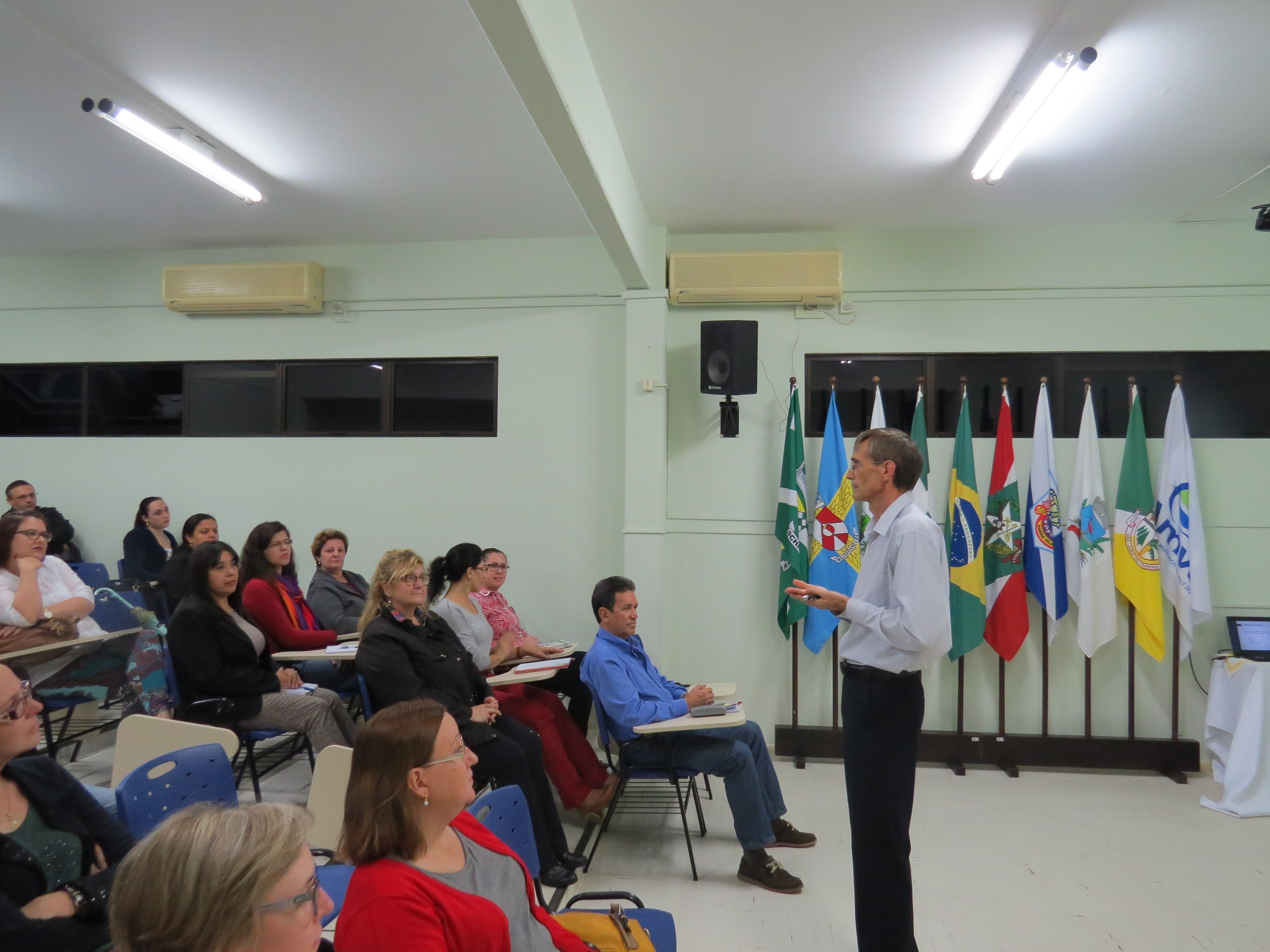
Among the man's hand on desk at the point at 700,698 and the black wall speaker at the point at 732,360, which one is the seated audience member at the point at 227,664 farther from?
the black wall speaker at the point at 732,360

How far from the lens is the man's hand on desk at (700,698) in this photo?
11.9ft

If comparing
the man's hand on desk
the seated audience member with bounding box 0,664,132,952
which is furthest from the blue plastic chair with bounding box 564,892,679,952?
the man's hand on desk

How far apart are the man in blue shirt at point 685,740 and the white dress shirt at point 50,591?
97.7 inches

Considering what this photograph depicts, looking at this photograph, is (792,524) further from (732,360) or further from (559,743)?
(559,743)

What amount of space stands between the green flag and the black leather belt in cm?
253

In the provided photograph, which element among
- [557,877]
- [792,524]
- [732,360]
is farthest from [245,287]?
[557,877]

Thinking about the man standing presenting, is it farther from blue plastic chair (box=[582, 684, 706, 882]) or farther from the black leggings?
the black leggings

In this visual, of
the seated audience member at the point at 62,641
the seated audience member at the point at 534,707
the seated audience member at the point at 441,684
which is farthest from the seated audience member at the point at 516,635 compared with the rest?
the seated audience member at the point at 62,641

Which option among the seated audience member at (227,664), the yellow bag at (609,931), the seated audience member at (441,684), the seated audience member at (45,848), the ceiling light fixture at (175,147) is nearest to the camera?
the seated audience member at (45,848)

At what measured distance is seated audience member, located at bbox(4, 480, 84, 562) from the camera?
17.8ft

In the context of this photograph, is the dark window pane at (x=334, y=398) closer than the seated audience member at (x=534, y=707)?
No

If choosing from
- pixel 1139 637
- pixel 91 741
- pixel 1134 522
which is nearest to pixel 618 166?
pixel 1134 522

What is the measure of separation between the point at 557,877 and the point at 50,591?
287 cm

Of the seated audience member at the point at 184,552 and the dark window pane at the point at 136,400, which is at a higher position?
the dark window pane at the point at 136,400
